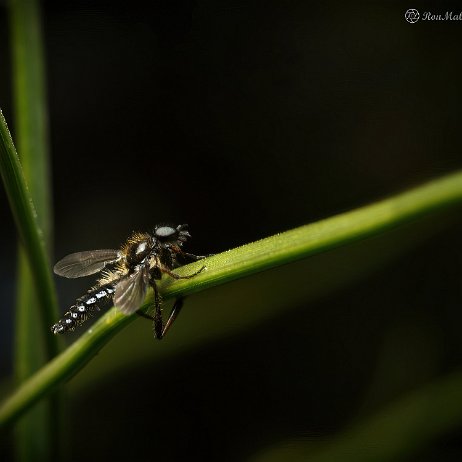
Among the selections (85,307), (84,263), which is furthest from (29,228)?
(84,263)

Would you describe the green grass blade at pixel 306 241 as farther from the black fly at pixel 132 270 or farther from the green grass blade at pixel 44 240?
the green grass blade at pixel 44 240

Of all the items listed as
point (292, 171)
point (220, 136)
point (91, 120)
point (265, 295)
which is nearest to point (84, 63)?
point (91, 120)

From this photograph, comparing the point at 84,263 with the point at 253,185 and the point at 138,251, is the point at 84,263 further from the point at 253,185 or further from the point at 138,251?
the point at 253,185

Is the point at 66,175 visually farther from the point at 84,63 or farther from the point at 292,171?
the point at 292,171

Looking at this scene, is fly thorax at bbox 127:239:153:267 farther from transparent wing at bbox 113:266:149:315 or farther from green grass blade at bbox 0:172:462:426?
green grass blade at bbox 0:172:462:426

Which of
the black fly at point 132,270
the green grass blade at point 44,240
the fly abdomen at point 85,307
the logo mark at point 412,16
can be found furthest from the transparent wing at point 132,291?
the logo mark at point 412,16

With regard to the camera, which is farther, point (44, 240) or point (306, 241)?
point (44, 240)

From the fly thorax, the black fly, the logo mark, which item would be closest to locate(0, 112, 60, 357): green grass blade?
the black fly

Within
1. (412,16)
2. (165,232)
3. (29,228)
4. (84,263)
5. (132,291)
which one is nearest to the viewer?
(29,228)
